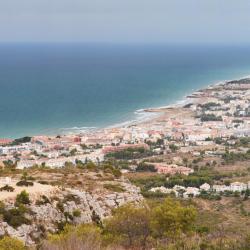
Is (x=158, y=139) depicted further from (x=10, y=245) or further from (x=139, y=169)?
(x=10, y=245)

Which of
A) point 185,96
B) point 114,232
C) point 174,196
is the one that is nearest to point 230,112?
point 185,96

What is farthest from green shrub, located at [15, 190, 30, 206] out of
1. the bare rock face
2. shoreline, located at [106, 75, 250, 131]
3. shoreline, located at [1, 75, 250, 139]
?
shoreline, located at [106, 75, 250, 131]

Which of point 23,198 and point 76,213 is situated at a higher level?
point 23,198

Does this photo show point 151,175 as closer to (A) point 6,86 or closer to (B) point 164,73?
(A) point 6,86

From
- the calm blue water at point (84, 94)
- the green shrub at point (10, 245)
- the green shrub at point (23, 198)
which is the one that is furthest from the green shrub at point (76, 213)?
the calm blue water at point (84, 94)

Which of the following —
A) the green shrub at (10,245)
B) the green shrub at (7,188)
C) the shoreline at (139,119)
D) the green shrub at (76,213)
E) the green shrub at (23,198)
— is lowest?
the shoreline at (139,119)

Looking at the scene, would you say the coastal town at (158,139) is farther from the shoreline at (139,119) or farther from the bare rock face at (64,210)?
the bare rock face at (64,210)

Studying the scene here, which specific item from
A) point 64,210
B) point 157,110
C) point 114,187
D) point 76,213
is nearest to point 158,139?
point 157,110

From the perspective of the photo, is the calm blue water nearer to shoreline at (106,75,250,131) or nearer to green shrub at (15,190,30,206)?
shoreline at (106,75,250,131)
